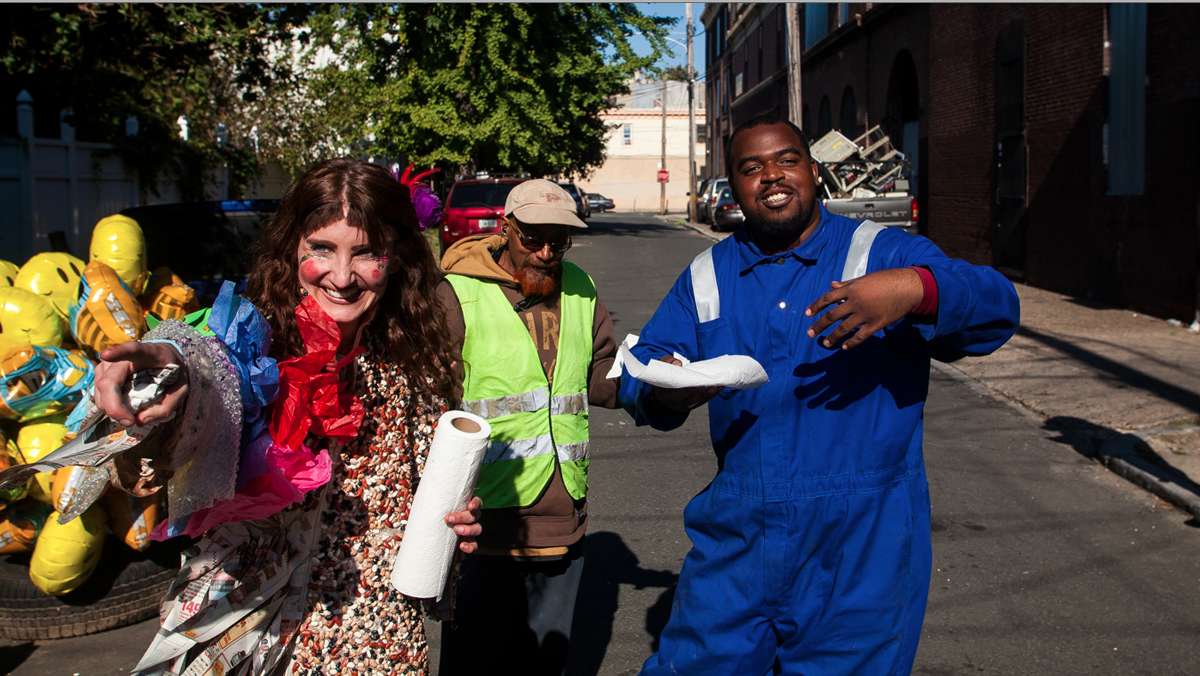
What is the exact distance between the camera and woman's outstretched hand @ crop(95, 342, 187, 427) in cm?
171

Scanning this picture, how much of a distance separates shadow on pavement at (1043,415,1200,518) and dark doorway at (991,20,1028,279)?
10.4m

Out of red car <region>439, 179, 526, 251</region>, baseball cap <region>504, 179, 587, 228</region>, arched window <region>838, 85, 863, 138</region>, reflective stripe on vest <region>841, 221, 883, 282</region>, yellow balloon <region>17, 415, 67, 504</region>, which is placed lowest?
yellow balloon <region>17, 415, 67, 504</region>

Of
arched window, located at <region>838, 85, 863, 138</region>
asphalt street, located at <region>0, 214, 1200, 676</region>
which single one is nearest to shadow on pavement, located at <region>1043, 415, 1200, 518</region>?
asphalt street, located at <region>0, 214, 1200, 676</region>

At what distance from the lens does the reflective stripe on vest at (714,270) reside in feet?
9.27

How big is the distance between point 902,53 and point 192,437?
26.7m

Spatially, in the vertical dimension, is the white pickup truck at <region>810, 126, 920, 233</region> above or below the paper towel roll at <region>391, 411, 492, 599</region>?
above

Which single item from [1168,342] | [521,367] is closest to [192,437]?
[521,367]

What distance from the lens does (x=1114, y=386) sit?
410 inches

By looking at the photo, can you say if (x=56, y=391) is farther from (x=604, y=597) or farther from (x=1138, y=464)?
(x=1138, y=464)

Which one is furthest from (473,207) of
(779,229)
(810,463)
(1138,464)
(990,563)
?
(810,463)

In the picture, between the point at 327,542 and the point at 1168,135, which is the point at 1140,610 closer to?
the point at 327,542

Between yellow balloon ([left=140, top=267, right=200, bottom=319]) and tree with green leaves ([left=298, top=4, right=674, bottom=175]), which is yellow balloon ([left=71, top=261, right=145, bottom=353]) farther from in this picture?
tree with green leaves ([left=298, top=4, right=674, bottom=175])

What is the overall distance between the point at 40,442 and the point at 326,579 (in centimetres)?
309

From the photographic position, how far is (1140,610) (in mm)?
5316
